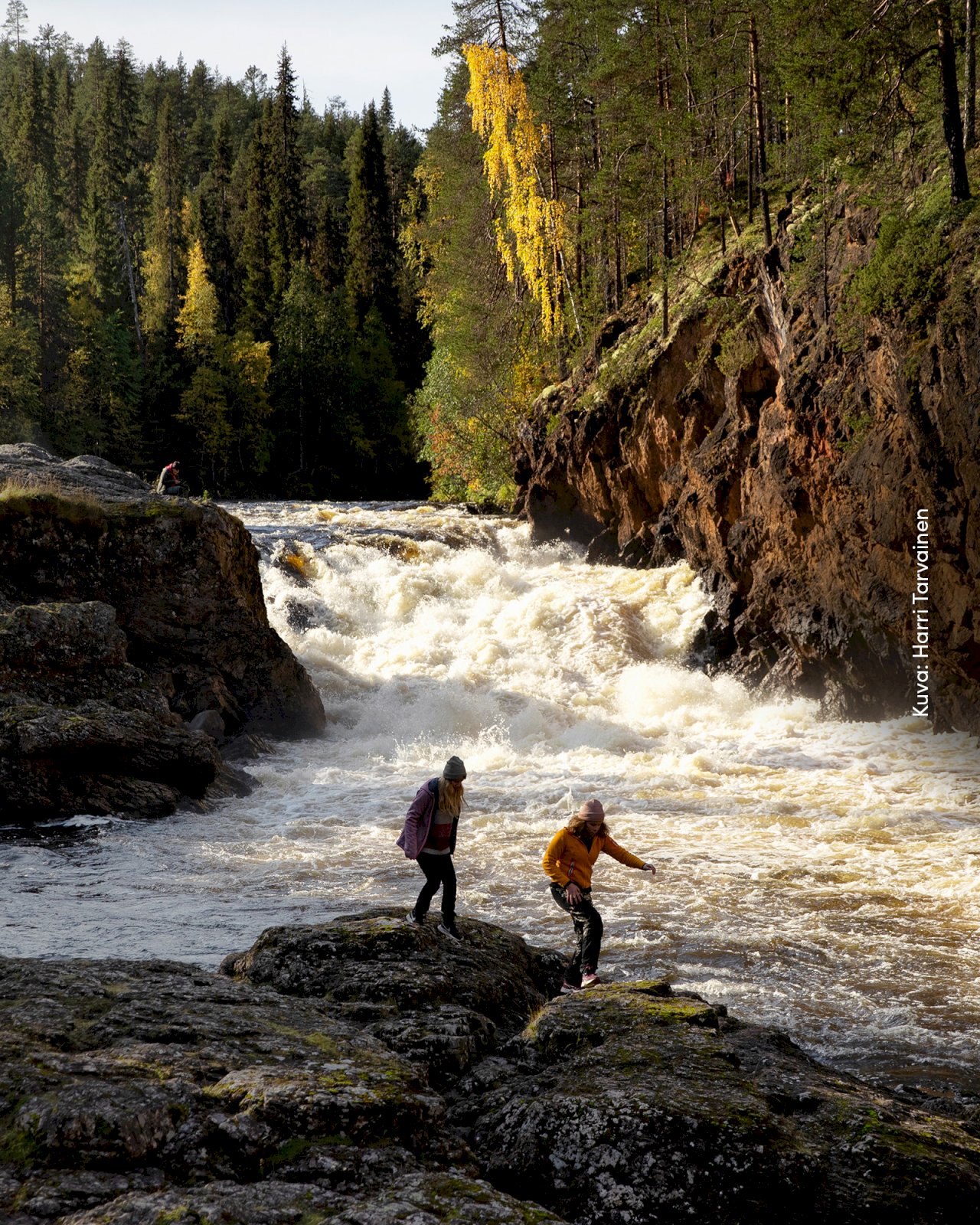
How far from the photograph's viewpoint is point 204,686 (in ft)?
58.0

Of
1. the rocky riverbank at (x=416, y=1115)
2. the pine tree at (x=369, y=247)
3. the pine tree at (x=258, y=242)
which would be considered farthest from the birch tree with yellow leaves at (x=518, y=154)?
the pine tree at (x=369, y=247)

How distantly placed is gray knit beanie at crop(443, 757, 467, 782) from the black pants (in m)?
0.58

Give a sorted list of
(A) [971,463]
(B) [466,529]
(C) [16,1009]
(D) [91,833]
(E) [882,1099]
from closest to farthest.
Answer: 1. (C) [16,1009]
2. (E) [882,1099]
3. (D) [91,833]
4. (A) [971,463]
5. (B) [466,529]

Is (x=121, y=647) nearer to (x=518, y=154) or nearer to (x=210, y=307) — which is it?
(x=518, y=154)

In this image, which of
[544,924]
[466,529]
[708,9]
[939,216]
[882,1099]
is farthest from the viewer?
[466,529]

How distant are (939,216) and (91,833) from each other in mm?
14807

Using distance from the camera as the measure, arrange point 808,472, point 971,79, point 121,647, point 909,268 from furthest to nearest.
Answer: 1. point 808,472
2. point 971,79
3. point 909,268
4. point 121,647

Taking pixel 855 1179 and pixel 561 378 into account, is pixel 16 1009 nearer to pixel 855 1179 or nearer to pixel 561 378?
pixel 855 1179

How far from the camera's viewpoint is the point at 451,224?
40.5m

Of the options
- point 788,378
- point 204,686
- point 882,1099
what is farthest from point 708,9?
point 882,1099

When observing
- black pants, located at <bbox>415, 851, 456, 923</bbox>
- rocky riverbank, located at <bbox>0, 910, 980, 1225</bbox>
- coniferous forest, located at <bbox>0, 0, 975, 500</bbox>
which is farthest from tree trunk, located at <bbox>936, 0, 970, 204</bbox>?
rocky riverbank, located at <bbox>0, 910, 980, 1225</bbox>

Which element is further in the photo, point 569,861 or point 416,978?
point 569,861

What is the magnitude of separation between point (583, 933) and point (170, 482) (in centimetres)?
1605

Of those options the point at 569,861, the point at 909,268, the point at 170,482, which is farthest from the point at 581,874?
the point at 170,482
